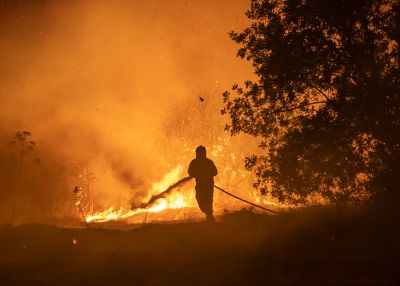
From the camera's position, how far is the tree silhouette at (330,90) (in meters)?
12.0

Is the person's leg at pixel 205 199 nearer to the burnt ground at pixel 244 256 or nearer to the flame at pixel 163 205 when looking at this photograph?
the burnt ground at pixel 244 256

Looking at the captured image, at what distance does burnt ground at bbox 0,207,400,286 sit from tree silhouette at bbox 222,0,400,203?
60.2 inches

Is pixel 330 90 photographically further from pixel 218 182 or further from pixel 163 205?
pixel 218 182

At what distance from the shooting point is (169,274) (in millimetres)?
8047

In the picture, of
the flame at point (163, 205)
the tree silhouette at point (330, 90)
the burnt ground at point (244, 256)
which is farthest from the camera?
the flame at point (163, 205)

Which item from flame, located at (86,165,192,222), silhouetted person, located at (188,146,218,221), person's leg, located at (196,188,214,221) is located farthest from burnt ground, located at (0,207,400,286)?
flame, located at (86,165,192,222)

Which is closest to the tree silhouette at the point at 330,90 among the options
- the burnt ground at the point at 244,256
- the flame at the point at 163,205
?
the burnt ground at the point at 244,256

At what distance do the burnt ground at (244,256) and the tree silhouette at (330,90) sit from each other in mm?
1528

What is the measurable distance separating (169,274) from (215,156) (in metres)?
45.2

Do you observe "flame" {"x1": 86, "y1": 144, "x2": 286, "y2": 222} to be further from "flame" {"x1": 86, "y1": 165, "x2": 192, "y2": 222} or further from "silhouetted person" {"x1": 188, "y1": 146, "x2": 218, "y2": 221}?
"silhouetted person" {"x1": 188, "y1": 146, "x2": 218, "y2": 221}

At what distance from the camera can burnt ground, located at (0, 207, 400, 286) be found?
710 cm

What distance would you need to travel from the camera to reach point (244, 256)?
849cm

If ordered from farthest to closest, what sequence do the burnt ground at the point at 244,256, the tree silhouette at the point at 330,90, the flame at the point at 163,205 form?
the flame at the point at 163,205 → the tree silhouette at the point at 330,90 → the burnt ground at the point at 244,256

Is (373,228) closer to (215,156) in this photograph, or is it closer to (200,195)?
(200,195)
